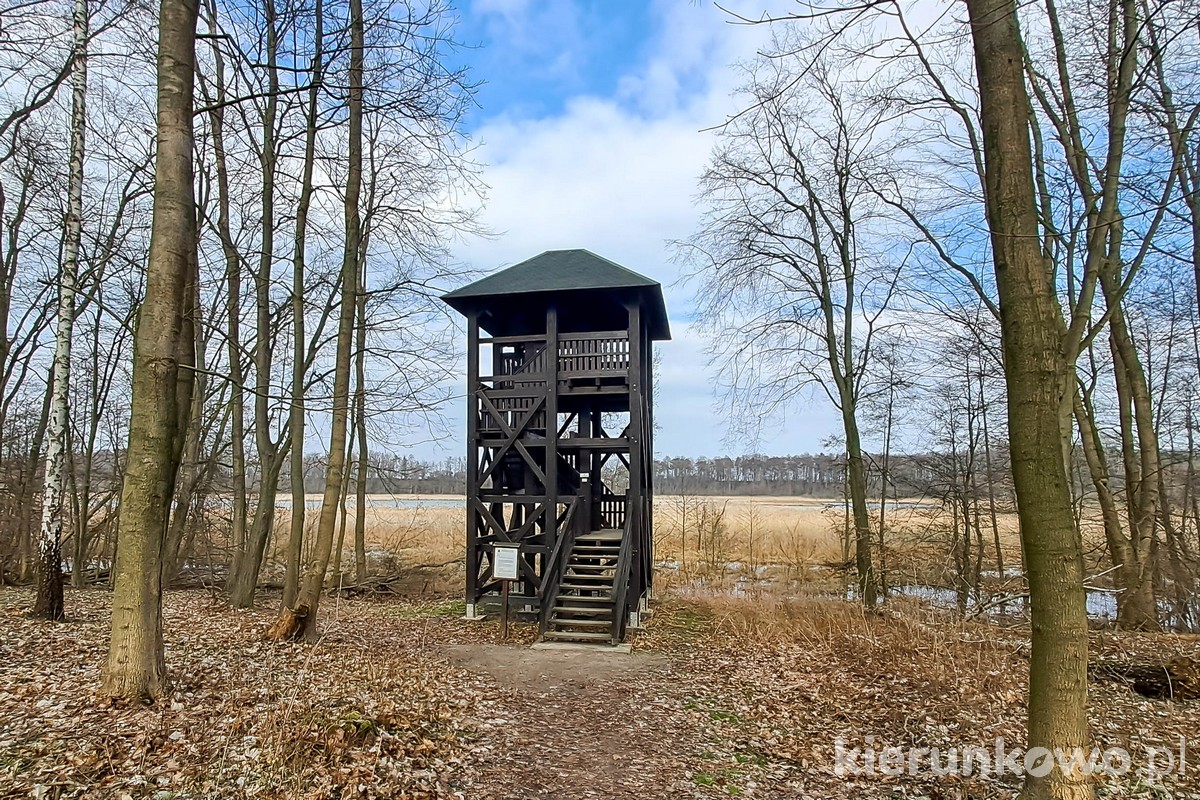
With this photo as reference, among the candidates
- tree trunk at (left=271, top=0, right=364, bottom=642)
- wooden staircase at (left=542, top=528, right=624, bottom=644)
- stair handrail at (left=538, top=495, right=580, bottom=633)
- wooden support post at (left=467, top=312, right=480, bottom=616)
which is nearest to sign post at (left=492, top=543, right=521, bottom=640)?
stair handrail at (left=538, top=495, right=580, bottom=633)

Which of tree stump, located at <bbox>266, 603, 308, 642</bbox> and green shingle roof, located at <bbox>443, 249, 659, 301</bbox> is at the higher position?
green shingle roof, located at <bbox>443, 249, 659, 301</bbox>

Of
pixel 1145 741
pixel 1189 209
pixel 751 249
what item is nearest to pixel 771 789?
pixel 1145 741

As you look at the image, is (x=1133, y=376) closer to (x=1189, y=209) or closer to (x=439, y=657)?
(x=1189, y=209)

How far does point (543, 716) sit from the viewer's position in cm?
647

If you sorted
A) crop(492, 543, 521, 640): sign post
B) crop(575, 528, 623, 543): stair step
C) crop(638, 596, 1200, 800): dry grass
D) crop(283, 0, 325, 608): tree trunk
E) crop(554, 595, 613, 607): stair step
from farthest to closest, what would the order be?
crop(575, 528, 623, 543): stair step, crop(554, 595, 613, 607): stair step, crop(492, 543, 521, 640): sign post, crop(283, 0, 325, 608): tree trunk, crop(638, 596, 1200, 800): dry grass

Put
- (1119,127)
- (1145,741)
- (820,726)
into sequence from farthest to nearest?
(1119,127) < (820,726) < (1145,741)

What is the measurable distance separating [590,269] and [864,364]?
6063 mm

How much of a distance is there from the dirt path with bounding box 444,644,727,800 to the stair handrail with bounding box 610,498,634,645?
0.91 meters

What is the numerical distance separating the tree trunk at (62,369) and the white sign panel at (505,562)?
5680 millimetres

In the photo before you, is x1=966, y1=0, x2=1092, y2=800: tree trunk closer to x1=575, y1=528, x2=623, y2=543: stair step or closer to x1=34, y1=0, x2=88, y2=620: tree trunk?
x1=575, y1=528, x2=623, y2=543: stair step

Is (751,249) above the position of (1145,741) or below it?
above

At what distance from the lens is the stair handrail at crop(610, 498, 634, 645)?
400 inches

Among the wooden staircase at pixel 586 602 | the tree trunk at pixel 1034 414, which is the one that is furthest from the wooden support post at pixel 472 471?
the tree trunk at pixel 1034 414

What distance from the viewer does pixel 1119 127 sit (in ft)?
28.4
